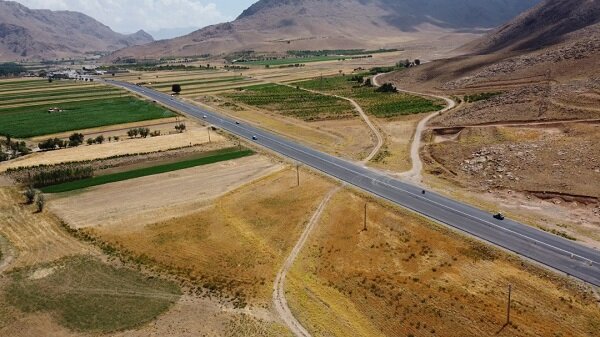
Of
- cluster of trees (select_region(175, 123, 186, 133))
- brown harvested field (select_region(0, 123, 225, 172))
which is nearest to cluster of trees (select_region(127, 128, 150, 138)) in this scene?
brown harvested field (select_region(0, 123, 225, 172))

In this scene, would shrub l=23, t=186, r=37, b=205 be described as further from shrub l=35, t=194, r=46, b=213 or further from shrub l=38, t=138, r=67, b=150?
shrub l=38, t=138, r=67, b=150

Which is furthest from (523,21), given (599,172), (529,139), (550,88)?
(599,172)

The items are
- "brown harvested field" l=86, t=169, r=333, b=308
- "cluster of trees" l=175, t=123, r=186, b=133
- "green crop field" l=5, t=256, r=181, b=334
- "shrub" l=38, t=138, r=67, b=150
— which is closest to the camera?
"green crop field" l=5, t=256, r=181, b=334

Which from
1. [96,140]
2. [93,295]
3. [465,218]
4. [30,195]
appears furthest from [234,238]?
[96,140]

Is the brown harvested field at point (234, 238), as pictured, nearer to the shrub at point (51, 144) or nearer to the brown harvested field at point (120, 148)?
the brown harvested field at point (120, 148)

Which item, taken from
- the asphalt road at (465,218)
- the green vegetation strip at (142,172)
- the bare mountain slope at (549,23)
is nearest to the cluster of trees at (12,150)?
the green vegetation strip at (142,172)

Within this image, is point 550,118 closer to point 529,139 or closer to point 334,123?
point 529,139
